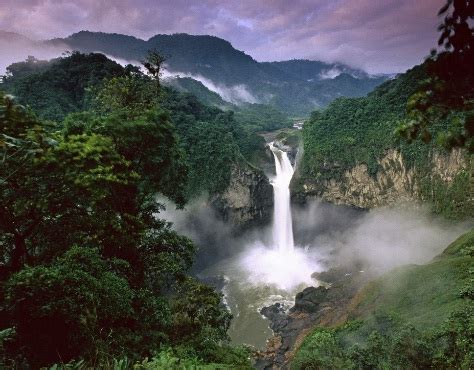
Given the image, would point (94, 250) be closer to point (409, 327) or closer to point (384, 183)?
point (409, 327)

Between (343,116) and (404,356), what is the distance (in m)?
48.5

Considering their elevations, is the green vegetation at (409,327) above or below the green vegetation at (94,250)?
below

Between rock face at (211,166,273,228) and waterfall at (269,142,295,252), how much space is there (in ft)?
9.90

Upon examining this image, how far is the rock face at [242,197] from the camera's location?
51000mm

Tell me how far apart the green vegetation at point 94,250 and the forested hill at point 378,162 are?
36019 mm

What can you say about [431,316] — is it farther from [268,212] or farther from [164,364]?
[268,212]

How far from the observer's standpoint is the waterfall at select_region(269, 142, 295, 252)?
51.5 meters

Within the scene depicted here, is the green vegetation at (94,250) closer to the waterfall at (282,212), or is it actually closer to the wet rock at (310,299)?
the wet rock at (310,299)

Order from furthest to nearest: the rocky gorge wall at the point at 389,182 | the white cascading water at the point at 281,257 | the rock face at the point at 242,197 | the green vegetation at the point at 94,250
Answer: the rock face at the point at 242,197, the rocky gorge wall at the point at 389,182, the white cascading water at the point at 281,257, the green vegetation at the point at 94,250

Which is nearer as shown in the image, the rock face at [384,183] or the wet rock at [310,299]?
the wet rock at [310,299]

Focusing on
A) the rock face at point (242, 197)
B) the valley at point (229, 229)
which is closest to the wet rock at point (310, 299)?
the valley at point (229, 229)

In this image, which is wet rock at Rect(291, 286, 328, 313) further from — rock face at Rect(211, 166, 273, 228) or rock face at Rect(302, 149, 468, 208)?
rock face at Rect(302, 149, 468, 208)

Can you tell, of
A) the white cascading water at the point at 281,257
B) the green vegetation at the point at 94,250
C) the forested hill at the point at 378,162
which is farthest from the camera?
the forested hill at the point at 378,162

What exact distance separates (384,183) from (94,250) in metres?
46.1
